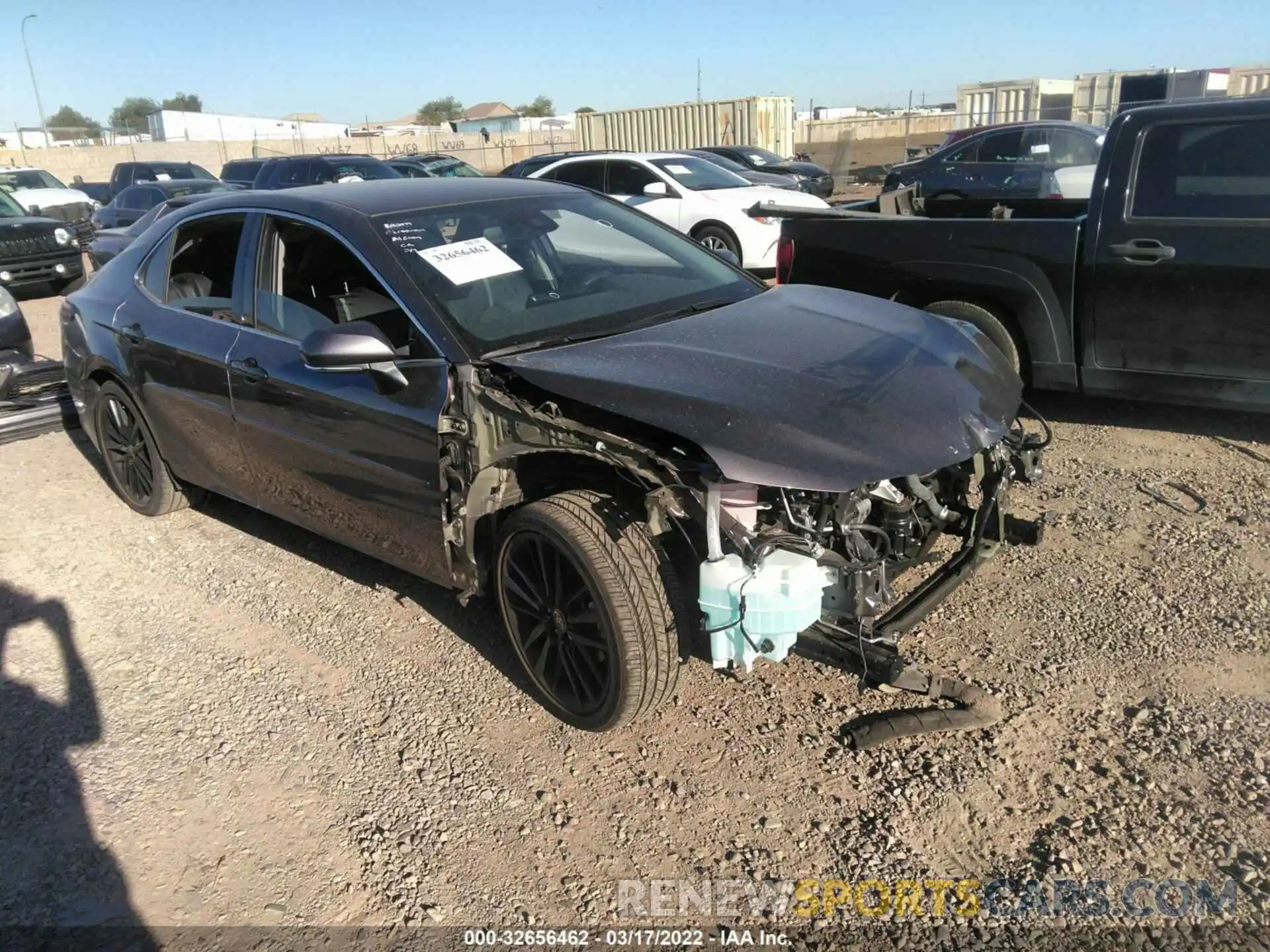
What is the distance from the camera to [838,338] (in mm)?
3328

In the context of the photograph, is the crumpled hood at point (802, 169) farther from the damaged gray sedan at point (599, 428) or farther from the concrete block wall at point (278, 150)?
the concrete block wall at point (278, 150)

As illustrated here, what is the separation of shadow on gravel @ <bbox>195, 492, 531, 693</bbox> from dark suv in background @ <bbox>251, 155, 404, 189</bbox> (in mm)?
11003

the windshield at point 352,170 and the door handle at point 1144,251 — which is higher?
the windshield at point 352,170

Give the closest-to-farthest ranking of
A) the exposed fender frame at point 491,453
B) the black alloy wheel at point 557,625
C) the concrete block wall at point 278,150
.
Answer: the exposed fender frame at point 491,453, the black alloy wheel at point 557,625, the concrete block wall at point 278,150

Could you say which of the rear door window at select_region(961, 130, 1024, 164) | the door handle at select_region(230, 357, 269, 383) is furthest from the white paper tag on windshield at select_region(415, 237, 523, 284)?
the rear door window at select_region(961, 130, 1024, 164)

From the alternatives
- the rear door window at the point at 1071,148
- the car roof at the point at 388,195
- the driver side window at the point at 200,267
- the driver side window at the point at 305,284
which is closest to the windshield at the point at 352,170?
the rear door window at the point at 1071,148

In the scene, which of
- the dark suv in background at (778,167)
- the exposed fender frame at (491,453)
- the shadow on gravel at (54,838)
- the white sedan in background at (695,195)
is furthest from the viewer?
the dark suv in background at (778,167)

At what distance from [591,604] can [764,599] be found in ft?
1.94

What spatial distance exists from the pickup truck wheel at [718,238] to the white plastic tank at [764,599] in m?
9.75

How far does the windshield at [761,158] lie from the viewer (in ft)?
70.0

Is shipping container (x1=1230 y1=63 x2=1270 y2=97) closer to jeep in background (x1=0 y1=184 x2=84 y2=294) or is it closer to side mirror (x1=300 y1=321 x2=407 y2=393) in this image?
jeep in background (x1=0 y1=184 x2=84 y2=294)

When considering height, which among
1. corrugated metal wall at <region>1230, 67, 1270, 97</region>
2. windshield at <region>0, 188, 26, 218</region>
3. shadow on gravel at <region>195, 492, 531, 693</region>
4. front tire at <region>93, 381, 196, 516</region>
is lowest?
shadow on gravel at <region>195, 492, 531, 693</region>

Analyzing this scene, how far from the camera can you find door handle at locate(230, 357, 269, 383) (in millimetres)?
A: 3912

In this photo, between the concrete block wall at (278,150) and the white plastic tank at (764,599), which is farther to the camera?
the concrete block wall at (278,150)
